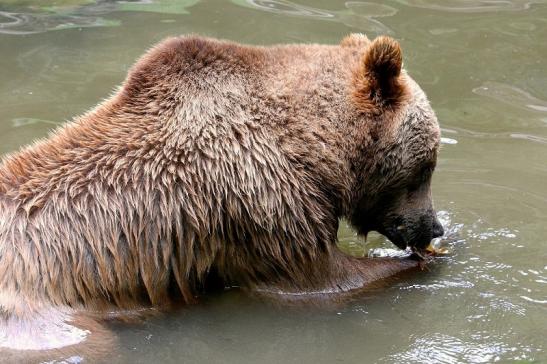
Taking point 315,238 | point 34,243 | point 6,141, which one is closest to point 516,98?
point 315,238

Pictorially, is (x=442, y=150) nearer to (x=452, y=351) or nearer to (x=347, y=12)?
(x=452, y=351)

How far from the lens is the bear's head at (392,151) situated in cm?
662

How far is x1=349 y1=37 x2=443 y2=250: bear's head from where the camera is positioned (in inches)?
261

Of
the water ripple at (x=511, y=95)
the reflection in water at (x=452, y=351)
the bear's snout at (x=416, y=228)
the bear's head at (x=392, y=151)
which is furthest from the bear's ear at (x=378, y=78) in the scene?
the water ripple at (x=511, y=95)

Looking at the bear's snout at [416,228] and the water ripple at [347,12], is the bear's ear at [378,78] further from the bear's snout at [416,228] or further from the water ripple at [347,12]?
the water ripple at [347,12]

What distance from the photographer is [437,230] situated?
7250 mm

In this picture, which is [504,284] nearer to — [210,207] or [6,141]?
[210,207]

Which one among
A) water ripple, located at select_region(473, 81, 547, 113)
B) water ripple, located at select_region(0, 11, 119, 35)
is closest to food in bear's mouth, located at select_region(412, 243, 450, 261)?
water ripple, located at select_region(473, 81, 547, 113)

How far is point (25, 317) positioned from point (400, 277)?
290 centimetres

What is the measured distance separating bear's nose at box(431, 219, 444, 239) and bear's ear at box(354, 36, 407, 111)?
111cm

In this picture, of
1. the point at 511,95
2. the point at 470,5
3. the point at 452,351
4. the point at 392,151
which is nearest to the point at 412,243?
the point at 392,151

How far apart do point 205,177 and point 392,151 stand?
4.90ft

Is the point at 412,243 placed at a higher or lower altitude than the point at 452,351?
higher

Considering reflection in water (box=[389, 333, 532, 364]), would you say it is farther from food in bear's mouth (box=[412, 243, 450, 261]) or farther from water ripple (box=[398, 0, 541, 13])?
water ripple (box=[398, 0, 541, 13])
